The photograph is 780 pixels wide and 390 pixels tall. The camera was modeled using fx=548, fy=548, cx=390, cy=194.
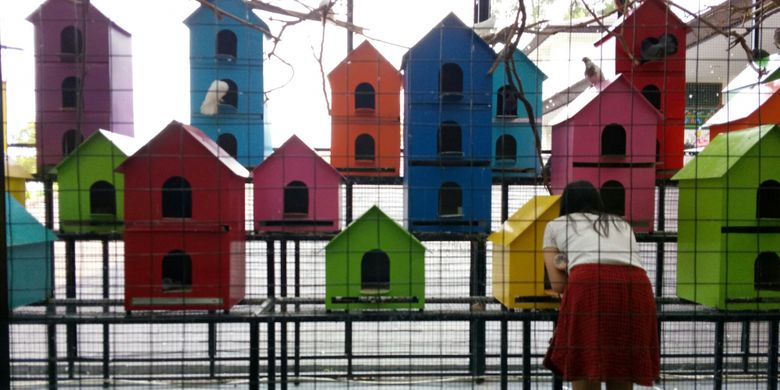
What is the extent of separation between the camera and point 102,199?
2.04 metres

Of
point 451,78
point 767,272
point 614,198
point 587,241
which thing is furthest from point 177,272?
point 767,272

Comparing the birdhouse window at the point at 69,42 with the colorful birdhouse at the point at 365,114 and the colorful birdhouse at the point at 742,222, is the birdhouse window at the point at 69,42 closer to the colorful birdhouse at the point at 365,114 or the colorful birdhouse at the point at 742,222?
the colorful birdhouse at the point at 365,114

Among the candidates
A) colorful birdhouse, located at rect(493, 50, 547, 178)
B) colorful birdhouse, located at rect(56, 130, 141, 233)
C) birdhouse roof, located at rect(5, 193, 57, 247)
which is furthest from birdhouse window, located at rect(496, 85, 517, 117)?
birdhouse roof, located at rect(5, 193, 57, 247)

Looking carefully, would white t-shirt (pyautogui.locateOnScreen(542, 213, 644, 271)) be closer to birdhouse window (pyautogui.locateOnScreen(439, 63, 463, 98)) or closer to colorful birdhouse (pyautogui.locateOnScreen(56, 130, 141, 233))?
birdhouse window (pyautogui.locateOnScreen(439, 63, 463, 98))

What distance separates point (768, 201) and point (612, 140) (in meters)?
0.57

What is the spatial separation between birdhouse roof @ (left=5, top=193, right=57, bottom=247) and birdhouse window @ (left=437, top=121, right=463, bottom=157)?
145 centimetres

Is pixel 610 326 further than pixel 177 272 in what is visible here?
No

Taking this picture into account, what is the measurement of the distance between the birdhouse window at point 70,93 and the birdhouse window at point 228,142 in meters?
0.56

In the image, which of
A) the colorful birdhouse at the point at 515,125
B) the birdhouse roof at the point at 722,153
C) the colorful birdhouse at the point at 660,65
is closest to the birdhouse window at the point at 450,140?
the colorful birdhouse at the point at 515,125

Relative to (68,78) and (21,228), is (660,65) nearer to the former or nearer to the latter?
(68,78)

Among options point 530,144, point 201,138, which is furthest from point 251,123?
point 530,144

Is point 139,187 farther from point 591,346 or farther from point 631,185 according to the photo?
point 631,185

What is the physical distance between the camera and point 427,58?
2051mm

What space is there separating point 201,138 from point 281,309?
0.69 metres
